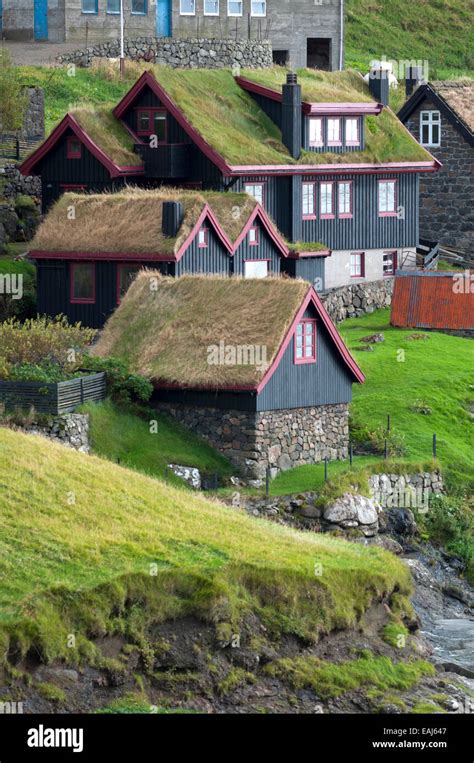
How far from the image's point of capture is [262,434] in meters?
53.7

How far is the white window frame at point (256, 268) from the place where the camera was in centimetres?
6438

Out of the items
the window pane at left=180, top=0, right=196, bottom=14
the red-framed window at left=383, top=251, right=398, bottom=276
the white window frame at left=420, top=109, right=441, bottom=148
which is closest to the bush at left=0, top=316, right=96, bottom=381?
the red-framed window at left=383, top=251, right=398, bottom=276

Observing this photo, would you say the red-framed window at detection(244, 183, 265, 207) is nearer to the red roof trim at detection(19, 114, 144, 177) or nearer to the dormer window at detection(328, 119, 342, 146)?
the red roof trim at detection(19, 114, 144, 177)

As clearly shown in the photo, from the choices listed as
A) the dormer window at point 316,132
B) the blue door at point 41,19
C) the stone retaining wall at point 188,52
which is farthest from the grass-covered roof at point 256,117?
the blue door at point 41,19

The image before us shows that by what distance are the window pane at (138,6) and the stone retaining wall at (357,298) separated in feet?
62.3

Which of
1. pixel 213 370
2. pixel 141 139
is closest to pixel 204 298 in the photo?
pixel 213 370

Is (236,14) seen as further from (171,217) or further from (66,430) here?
(66,430)

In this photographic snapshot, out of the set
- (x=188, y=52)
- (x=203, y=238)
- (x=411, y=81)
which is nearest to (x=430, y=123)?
(x=411, y=81)

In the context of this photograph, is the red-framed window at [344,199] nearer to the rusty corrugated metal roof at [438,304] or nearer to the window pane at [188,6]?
the rusty corrugated metal roof at [438,304]

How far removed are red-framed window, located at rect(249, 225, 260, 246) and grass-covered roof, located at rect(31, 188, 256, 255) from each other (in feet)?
2.04

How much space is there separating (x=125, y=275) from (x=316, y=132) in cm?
1364

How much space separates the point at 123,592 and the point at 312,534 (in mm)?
8858

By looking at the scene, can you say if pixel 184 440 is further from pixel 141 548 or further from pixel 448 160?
pixel 448 160

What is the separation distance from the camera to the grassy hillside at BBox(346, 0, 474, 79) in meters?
110
